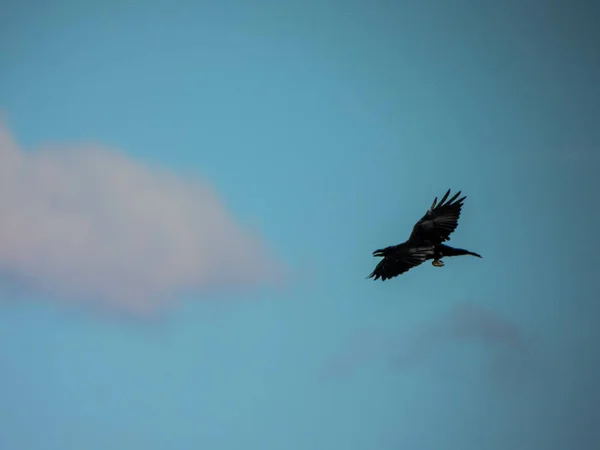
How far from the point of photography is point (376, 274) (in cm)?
4125

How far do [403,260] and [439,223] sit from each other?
11.4ft

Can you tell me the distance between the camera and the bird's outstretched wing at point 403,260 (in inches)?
1597

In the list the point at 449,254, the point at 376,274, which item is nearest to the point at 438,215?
the point at 449,254

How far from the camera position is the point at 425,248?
40594 millimetres

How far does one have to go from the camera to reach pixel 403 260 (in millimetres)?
40656

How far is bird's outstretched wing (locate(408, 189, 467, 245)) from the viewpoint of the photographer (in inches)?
1614

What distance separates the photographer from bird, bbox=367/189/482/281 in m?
40.6

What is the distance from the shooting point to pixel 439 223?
1619 inches

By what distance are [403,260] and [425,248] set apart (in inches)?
64.2

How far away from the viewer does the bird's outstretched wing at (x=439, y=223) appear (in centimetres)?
4100

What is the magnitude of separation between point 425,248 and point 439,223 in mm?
2006

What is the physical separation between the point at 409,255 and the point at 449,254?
2.66 m

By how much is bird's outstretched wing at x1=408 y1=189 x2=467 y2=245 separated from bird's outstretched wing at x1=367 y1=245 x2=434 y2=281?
0.73 meters

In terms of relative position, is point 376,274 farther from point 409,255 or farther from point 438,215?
point 438,215
